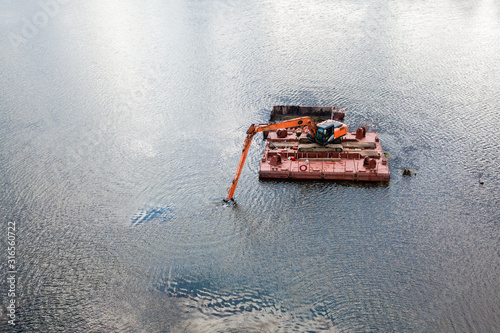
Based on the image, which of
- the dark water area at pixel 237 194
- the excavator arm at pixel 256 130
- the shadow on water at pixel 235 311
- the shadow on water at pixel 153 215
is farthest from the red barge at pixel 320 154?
the shadow on water at pixel 235 311

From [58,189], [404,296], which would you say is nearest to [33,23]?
[58,189]

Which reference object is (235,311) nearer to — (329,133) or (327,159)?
(327,159)

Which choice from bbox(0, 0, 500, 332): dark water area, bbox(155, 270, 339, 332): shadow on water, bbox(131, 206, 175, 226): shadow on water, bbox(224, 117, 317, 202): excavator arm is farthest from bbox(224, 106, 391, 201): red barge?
bbox(155, 270, 339, 332): shadow on water

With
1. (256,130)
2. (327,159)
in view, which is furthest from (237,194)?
(327,159)

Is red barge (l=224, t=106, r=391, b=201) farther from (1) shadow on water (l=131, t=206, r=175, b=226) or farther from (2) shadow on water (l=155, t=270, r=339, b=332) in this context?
(2) shadow on water (l=155, t=270, r=339, b=332)

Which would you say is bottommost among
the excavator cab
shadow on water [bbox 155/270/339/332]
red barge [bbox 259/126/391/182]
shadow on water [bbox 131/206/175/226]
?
shadow on water [bbox 155/270/339/332]

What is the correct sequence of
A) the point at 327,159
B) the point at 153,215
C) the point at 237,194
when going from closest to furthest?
the point at 153,215, the point at 237,194, the point at 327,159

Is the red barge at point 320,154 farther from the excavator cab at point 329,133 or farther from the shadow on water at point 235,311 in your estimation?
→ the shadow on water at point 235,311
